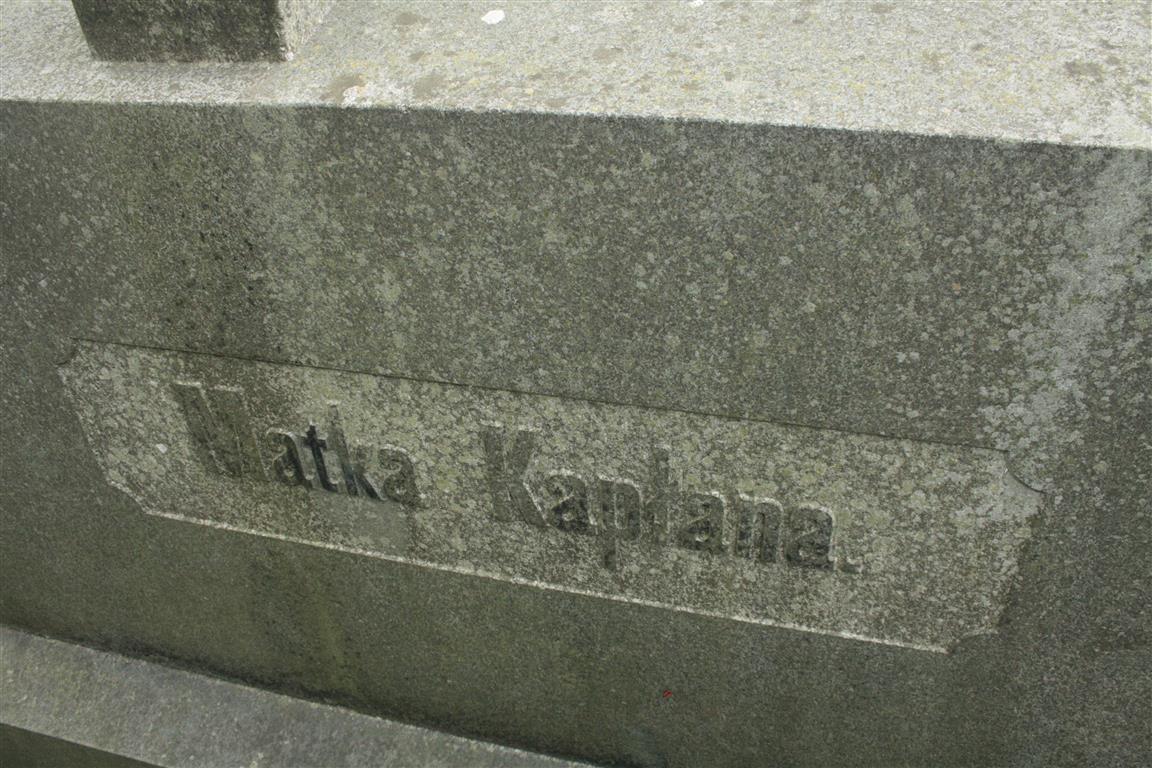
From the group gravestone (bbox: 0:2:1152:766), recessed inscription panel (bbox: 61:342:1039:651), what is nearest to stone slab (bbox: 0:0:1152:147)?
gravestone (bbox: 0:2:1152:766)

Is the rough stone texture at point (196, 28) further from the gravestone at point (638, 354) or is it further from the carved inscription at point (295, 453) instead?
the carved inscription at point (295, 453)

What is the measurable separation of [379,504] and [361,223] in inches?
22.9

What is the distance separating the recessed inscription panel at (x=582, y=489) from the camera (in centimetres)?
141

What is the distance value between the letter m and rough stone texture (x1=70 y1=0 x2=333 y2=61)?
1.85 feet

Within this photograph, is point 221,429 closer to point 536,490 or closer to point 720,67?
point 536,490

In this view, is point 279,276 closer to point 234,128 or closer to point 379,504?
point 234,128

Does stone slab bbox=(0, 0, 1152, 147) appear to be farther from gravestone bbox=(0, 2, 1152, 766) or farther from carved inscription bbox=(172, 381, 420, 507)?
carved inscription bbox=(172, 381, 420, 507)

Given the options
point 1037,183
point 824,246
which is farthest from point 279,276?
point 1037,183

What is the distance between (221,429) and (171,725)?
2.82 feet

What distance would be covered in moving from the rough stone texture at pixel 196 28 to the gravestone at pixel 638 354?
0.09 ft

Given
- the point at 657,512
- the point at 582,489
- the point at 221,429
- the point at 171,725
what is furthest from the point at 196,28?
the point at 171,725

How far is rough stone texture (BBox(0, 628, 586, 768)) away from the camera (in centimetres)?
204

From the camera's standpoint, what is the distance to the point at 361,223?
1372mm

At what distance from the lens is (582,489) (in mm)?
1570
